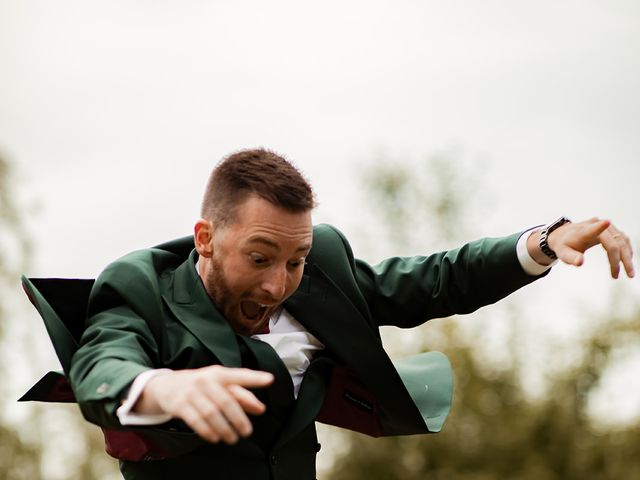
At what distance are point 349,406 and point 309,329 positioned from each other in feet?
1.36

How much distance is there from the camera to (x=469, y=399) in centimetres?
1548

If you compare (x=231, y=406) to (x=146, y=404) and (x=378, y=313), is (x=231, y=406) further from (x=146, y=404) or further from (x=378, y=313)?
(x=378, y=313)

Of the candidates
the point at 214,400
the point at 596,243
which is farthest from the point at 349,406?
the point at 214,400

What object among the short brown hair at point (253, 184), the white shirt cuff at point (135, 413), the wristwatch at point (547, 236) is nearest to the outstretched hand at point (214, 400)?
the white shirt cuff at point (135, 413)

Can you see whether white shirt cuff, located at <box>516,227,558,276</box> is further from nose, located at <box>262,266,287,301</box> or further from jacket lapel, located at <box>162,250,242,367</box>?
jacket lapel, located at <box>162,250,242,367</box>

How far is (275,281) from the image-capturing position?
4.19 m

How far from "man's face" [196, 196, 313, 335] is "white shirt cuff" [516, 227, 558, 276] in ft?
2.85

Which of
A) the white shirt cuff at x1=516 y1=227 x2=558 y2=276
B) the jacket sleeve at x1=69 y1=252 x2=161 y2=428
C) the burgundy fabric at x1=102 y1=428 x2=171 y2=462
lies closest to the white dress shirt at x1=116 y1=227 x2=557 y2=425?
the white shirt cuff at x1=516 y1=227 x2=558 y2=276

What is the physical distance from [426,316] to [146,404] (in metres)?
1.62

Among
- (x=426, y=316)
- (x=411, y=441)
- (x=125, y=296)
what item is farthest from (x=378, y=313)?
(x=411, y=441)

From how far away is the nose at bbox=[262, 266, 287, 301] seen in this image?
4.19 metres

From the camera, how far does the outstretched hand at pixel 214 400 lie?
3.08m

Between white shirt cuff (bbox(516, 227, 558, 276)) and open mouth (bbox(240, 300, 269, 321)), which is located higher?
white shirt cuff (bbox(516, 227, 558, 276))

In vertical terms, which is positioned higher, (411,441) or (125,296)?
(125,296)
